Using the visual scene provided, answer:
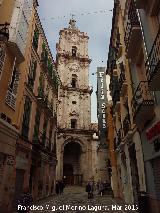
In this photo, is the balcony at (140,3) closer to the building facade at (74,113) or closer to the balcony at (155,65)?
the balcony at (155,65)

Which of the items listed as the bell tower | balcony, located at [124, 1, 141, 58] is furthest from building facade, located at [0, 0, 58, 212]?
the bell tower

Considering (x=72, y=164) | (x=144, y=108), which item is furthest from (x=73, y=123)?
(x=144, y=108)

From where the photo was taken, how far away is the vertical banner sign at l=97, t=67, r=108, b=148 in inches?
1114

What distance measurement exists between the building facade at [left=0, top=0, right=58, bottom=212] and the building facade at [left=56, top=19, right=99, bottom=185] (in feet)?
64.0

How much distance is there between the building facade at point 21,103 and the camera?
35.1 feet

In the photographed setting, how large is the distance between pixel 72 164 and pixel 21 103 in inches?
1143

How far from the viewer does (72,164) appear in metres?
40.1

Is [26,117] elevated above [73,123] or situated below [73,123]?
below

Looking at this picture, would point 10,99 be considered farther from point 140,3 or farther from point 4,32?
point 140,3

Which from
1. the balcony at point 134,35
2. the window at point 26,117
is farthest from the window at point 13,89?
the balcony at point 134,35

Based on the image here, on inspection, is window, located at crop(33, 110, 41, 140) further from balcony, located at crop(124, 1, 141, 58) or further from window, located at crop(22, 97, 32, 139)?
balcony, located at crop(124, 1, 141, 58)

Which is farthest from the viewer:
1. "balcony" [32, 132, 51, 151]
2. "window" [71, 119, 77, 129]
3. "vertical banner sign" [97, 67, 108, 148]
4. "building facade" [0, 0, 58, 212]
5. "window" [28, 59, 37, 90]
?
"window" [71, 119, 77, 129]

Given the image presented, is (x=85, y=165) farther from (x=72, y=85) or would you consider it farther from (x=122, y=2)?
(x=122, y=2)

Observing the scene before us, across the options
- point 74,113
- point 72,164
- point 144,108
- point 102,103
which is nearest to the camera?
point 144,108
